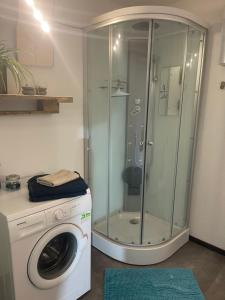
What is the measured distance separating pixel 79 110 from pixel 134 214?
130 centimetres

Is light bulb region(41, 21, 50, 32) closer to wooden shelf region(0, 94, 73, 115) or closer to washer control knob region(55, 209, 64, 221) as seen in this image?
wooden shelf region(0, 94, 73, 115)

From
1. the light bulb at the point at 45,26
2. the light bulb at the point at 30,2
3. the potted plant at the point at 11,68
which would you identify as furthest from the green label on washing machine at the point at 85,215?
the light bulb at the point at 30,2

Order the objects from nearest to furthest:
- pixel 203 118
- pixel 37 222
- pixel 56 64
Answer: pixel 37 222 → pixel 56 64 → pixel 203 118

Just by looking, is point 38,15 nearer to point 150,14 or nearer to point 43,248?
point 150,14

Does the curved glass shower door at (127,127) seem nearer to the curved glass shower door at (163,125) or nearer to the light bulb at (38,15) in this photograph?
the curved glass shower door at (163,125)

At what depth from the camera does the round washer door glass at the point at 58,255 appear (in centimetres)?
156

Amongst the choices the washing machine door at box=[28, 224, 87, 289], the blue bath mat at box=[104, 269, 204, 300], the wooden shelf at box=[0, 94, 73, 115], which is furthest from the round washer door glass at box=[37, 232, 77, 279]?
the wooden shelf at box=[0, 94, 73, 115]

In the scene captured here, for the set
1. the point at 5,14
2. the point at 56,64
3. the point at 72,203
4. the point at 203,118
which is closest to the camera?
the point at 72,203

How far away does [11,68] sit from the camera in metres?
1.59

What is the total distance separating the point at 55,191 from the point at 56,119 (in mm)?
797

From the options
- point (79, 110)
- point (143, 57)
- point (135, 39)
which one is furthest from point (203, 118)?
point (79, 110)

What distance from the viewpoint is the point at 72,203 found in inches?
60.5

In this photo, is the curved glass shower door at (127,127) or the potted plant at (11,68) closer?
the potted plant at (11,68)

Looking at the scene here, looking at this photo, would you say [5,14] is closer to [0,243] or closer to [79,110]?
[79,110]
